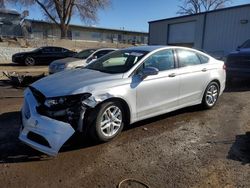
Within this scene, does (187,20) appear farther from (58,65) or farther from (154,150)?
(154,150)

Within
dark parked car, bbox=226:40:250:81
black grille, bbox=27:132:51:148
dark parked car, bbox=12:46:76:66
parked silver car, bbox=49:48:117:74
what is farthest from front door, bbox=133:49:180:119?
dark parked car, bbox=12:46:76:66

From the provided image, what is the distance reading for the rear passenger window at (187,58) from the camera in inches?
233

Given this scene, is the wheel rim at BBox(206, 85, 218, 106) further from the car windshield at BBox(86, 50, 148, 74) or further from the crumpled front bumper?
the crumpled front bumper

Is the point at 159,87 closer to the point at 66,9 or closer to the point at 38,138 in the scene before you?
the point at 38,138

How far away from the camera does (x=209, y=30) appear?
880 inches

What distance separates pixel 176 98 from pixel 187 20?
66.4 feet

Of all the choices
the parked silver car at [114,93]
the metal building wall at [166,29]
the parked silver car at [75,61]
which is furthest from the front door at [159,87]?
the metal building wall at [166,29]

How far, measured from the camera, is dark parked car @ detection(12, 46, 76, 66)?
1994cm

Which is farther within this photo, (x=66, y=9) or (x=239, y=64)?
(x=66, y=9)

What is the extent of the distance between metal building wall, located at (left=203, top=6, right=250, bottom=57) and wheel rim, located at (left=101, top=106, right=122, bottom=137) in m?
15.4

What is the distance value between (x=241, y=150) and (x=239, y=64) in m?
6.54

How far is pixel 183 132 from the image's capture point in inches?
205

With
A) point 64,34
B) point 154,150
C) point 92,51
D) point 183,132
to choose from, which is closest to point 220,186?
point 154,150

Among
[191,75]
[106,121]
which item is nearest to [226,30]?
[191,75]
